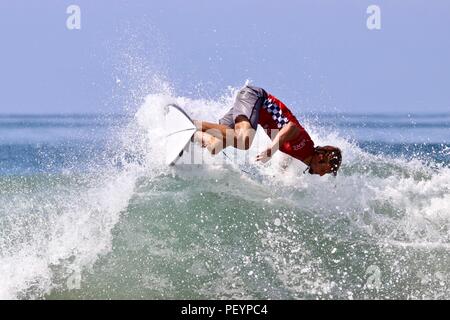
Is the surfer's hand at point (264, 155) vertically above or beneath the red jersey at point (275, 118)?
beneath

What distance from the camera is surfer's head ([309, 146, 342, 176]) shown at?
9117 mm

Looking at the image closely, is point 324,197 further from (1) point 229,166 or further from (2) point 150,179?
(2) point 150,179

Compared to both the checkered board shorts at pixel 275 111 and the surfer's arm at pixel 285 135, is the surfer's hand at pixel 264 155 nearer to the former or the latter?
the surfer's arm at pixel 285 135

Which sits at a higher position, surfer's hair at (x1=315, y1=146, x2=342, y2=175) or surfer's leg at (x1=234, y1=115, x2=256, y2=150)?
surfer's leg at (x1=234, y1=115, x2=256, y2=150)

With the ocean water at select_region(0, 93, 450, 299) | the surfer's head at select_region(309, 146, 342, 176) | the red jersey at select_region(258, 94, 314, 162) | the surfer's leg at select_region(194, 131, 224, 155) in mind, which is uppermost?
the red jersey at select_region(258, 94, 314, 162)

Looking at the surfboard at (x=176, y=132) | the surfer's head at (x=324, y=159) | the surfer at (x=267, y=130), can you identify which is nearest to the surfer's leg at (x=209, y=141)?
the surfer at (x=267, y=130)

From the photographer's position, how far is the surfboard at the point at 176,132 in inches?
338

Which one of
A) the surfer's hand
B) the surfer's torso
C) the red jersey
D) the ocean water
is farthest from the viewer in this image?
the red jersey

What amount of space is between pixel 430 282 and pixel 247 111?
320cm

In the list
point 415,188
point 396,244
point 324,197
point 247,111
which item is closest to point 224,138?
point 247,111

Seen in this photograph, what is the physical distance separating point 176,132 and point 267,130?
1398 mm

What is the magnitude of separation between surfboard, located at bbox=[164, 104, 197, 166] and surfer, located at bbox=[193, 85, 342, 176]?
0.16 m

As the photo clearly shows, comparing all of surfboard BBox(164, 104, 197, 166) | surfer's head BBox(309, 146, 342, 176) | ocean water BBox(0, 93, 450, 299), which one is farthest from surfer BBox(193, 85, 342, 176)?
ocean water BBox(0, 93, 450, 299)

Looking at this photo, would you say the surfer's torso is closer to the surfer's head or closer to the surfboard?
the surfer's head
